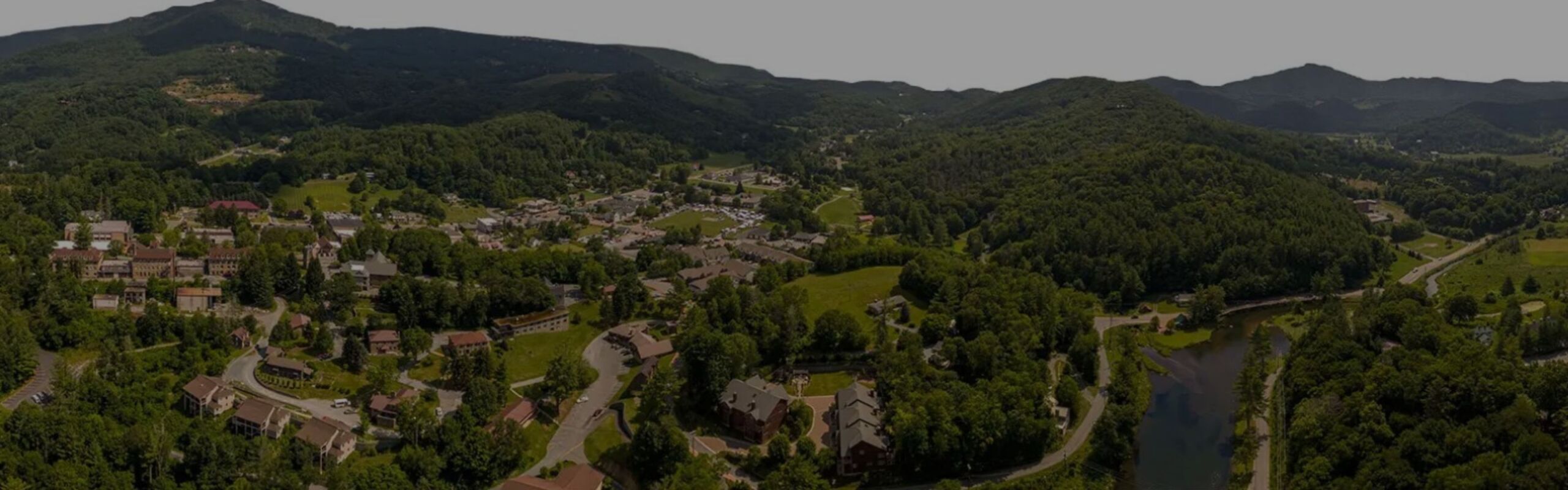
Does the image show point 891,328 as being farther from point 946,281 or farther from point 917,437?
point 917,437

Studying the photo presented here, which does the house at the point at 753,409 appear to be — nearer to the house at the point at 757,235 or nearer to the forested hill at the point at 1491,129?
the house at the point at 757,235

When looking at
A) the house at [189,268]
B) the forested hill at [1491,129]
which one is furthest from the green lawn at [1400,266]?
the forested hill at [1491,129]

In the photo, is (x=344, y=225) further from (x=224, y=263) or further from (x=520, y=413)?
(x=520, y=413)

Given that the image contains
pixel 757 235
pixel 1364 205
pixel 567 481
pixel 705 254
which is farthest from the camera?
pixel 1364 205

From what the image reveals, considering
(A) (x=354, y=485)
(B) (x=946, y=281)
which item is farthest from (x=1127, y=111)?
(A) (x=354, y=485)

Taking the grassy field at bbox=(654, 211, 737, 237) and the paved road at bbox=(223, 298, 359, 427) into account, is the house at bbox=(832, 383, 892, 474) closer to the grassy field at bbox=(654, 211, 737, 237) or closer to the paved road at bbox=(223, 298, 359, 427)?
the paved road at bbox=(223, 298, 359, 427)

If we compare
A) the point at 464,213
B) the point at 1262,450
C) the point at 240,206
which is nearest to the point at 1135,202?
the point at 1262,450

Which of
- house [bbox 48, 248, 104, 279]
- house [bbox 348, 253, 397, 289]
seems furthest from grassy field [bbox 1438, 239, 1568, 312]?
house [bbox 48, 248, 104, 279]
